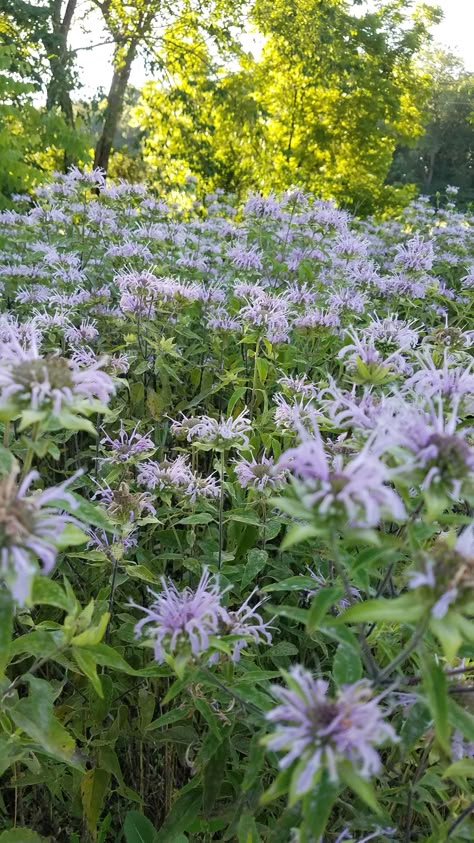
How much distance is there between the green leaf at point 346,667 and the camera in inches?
32.1

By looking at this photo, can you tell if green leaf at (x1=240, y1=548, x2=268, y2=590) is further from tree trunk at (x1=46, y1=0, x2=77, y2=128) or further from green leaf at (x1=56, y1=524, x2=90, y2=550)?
tree trunk at (x1=46, y1=0, x2=77, y2=128)

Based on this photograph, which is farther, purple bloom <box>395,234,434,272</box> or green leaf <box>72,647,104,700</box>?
purple bloom <box>395,234,434,272</box>

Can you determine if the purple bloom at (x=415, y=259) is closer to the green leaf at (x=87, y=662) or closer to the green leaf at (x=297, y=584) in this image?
the green leaf at (x=297, y=584)

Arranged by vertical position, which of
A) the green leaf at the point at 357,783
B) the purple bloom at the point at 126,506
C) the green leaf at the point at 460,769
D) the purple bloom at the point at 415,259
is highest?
the purple bloom at the point at 415,259

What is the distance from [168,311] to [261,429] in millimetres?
617

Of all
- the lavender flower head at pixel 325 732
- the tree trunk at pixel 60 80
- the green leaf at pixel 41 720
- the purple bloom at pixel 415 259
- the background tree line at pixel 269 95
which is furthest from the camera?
the background tree line at pixel 269 95

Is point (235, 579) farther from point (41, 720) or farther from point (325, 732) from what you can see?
point (325, 732)

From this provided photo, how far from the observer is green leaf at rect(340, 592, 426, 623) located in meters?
0.71

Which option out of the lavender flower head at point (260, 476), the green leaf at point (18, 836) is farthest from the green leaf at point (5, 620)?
the lavender flower head at point (260, 476)

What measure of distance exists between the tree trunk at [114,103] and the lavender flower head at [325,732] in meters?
10.7

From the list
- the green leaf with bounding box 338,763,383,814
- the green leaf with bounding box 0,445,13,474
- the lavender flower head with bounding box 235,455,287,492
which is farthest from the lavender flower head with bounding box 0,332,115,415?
the lavender flower head with bounding box 235,455,287,492

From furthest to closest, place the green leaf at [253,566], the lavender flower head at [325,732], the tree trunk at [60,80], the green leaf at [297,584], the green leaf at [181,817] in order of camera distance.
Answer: the tree trunk at [60,80] → the green leaf at [253,566] → the green leaf at [181,817] → the green leaf at [297,584] → the lavender flower head at [325,732]

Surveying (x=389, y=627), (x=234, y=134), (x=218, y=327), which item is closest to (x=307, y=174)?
(x=234, y=134)

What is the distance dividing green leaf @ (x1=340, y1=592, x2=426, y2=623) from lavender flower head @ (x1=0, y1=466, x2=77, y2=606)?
34 centimetres
